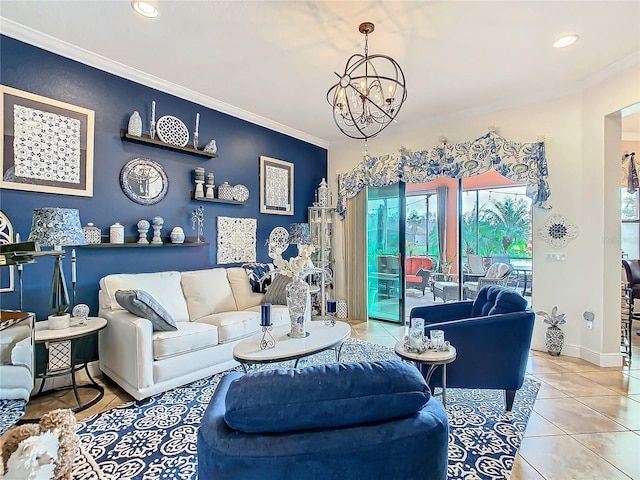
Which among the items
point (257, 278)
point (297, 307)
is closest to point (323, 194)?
point (257, 278)

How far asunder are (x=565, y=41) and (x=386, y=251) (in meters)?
3.43

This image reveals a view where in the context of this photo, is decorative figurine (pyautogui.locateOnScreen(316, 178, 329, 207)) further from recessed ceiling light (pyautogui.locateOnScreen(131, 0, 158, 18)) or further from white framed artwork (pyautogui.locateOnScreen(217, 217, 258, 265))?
recessed ceiling light (pyautogui.locateOnScreen(131, 0, 158, 18))

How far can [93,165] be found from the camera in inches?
126

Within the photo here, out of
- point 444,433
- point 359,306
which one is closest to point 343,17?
point 444,433

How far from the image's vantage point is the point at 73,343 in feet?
9.64

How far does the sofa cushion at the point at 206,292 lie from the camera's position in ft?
11.9

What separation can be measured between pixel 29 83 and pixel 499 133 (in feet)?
16.3

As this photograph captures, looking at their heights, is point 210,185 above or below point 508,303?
above

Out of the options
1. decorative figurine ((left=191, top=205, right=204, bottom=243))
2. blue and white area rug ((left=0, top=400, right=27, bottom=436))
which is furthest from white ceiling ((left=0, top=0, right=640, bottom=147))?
blue and white area rug ((left=0, top=400, right=27, bottom=436))

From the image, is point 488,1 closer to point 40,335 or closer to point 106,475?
point 106,475

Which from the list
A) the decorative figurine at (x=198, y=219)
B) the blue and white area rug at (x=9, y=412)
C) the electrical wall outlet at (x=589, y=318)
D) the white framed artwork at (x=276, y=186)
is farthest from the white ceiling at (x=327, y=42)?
the blue and white area rug at (x=9, y=412)

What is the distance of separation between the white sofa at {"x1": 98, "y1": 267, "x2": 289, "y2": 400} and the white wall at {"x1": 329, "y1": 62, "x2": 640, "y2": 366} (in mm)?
3193

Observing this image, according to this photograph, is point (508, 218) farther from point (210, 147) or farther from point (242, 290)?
point (210, 147)

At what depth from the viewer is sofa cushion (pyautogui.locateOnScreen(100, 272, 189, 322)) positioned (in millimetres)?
3117
